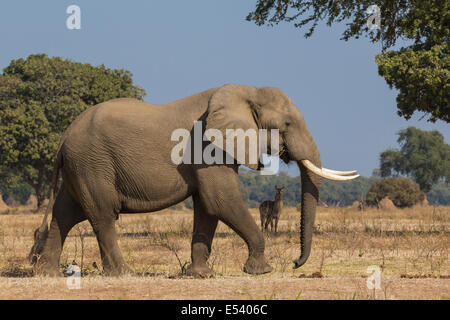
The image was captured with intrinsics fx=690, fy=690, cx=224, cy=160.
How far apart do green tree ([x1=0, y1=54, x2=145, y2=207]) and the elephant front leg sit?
30.1m

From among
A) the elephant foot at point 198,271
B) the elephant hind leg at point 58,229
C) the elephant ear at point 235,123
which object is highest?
the elephant ear at point 235,123

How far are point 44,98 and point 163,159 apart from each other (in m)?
32.7

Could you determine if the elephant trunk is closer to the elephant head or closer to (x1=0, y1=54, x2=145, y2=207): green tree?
the elephant head

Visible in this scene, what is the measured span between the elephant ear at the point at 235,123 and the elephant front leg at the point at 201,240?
988 millimetres

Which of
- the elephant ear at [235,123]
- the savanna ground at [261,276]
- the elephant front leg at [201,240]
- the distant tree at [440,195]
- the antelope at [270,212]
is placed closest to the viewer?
the savanna ground at [261,276]

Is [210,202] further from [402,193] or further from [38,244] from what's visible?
[402,193]

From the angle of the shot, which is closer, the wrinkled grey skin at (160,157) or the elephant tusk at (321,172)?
the elephant tusk at (321,172)

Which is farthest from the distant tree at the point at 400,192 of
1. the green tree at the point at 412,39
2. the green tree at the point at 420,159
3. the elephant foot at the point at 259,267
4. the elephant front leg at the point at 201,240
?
the elephant foot at the point at 259,267

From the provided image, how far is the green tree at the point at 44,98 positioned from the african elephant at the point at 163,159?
29.7 metres

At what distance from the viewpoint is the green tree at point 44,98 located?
128ft

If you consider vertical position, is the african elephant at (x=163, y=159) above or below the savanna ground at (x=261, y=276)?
above

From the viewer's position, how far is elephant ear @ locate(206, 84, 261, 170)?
374 inches

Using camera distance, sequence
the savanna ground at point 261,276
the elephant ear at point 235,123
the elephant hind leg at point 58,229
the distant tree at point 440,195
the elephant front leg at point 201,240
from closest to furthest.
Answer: the savanna ground at point 261,276 → the elephant ear at point 235,123 → the elephant front leg at point 201,240 → the elephant hind leg at point 58,229 → the distant tree at point 440,195

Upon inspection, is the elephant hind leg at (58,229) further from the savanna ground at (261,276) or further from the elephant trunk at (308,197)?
the elephant trunk at (308,197)
